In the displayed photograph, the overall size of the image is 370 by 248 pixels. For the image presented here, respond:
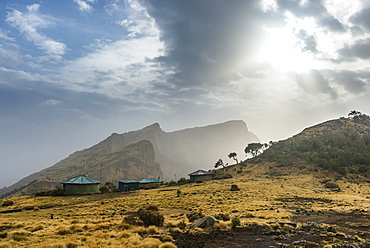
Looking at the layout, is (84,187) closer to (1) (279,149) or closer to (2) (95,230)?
(2) (95,230)

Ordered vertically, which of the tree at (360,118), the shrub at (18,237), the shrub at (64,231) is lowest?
the shrub at (64,231)

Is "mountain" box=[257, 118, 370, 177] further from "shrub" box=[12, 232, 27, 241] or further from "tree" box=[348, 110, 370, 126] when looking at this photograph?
"shrub" box=[12, 232, 27, 241]

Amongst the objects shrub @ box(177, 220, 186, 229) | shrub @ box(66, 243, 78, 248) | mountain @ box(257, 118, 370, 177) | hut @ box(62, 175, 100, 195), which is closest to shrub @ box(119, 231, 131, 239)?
shrub @ box(66, 243, 78, 248)

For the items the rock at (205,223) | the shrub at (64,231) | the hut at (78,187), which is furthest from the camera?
the hut at (78,187)

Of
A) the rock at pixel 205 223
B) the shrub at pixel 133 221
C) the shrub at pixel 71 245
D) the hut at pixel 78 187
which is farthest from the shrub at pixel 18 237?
the hut at pixel 78 187

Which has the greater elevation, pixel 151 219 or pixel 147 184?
pixel 151 219

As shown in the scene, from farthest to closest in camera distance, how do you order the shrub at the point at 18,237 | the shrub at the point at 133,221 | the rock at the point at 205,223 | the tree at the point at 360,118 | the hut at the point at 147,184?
1. the tree at the point at 360,118
2. the hut at the point at 147,184
3. the shrub at the point at 133,221
4. the rock at the point at 205,223
5. the shrub at the point at 18,237

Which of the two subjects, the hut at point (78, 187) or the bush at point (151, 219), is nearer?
the bush at point (151, 219)

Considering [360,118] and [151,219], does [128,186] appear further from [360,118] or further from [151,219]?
[360,118]

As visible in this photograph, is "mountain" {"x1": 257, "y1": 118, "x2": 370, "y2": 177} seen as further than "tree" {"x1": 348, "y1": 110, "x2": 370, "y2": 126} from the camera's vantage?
No

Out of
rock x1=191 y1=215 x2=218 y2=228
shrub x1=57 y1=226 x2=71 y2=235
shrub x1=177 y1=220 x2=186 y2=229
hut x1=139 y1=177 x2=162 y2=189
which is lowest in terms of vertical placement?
hut x1=139 y1=177 x2=162 y2=189

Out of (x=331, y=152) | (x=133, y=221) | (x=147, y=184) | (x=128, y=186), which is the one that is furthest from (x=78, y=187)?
(x=331, y=152)

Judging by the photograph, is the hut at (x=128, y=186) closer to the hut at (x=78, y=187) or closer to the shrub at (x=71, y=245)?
the hut at (x=78, y=187)

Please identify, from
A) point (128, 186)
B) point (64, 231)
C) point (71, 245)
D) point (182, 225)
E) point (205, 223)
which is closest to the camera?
point (71, 245)
